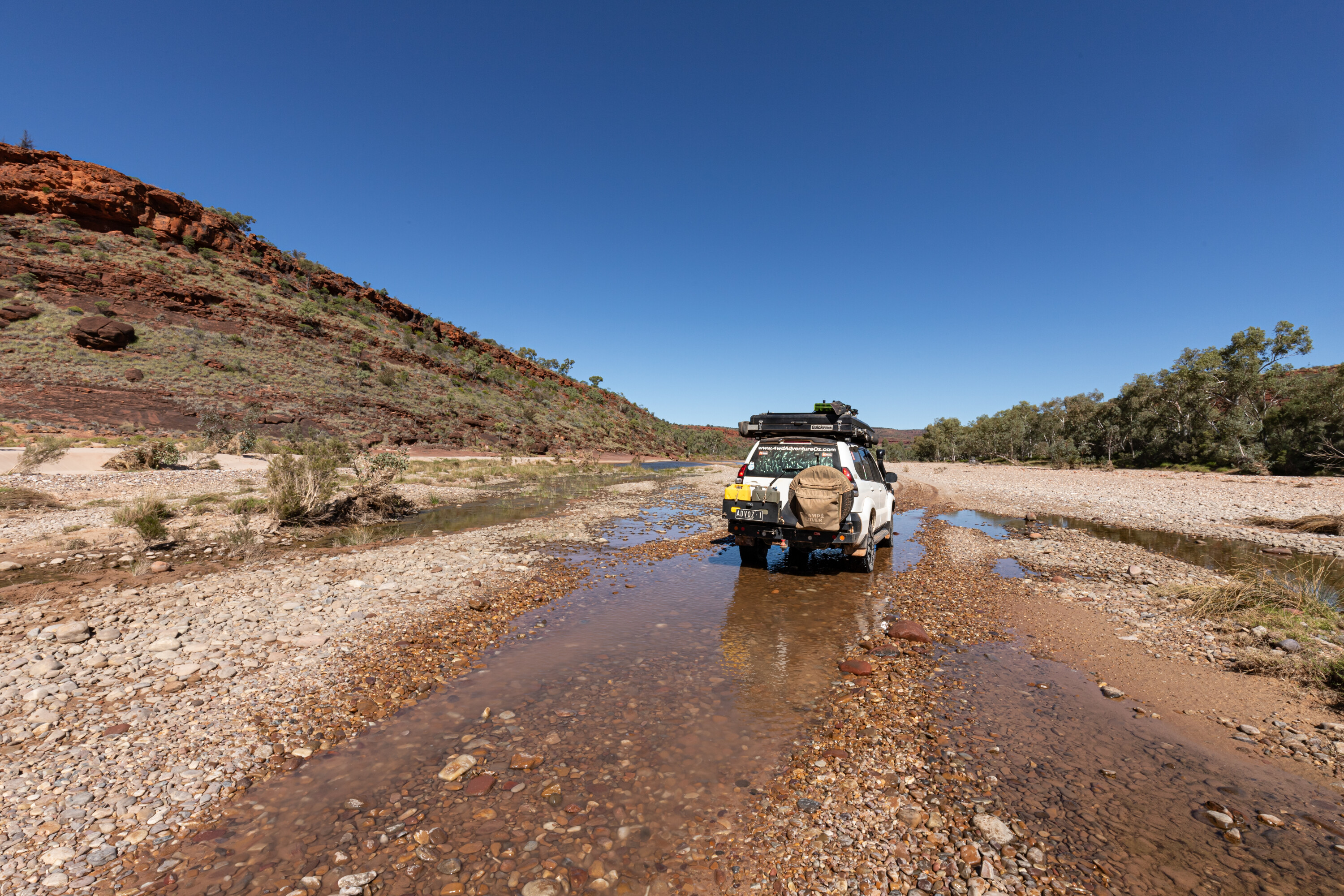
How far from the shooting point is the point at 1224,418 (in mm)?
41281

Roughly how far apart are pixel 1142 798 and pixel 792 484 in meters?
5.37

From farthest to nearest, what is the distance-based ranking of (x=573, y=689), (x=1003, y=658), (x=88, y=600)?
(x=88, y=600) → (x=1003, y=658) → (x=573, y=689)

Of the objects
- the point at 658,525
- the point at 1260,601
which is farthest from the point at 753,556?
A: the point at 1260,601

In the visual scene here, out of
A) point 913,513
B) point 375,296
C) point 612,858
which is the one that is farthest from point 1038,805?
point 375,296

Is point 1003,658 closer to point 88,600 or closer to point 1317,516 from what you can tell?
point 88,600

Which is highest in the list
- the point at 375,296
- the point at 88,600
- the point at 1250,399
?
the point at 375,296

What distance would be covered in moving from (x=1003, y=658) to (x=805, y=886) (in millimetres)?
4550

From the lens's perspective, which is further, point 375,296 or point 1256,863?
point 375,296

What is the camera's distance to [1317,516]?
1494 centimetres

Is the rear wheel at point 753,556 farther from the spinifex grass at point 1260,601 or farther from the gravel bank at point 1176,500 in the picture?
the gravel bank at point 1176,500

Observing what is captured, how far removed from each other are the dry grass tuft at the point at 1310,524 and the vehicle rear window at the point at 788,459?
16.5 m

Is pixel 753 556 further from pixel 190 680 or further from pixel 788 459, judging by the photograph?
pixel 190 680

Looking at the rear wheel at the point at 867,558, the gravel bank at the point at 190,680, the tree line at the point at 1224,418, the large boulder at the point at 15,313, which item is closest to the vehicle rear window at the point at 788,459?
the rear wheel at the point at 867,558

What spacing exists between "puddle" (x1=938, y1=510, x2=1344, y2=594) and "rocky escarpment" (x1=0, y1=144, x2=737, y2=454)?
147ft
